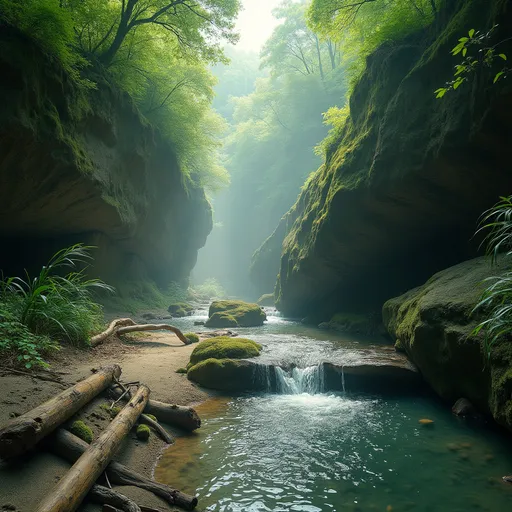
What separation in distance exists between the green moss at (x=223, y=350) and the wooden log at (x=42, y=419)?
3438 mm

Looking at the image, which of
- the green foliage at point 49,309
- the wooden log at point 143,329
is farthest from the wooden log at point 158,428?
the wooden log at point 143,329

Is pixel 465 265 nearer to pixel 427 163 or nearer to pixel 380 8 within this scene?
pixel 427 163

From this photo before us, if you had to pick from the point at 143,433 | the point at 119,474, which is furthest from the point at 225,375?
the point at 119,474

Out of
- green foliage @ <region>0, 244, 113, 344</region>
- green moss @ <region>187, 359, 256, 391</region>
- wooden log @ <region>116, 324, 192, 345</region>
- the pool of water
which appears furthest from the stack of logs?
wooden log @ <region>116, 324, 192, 345</region>

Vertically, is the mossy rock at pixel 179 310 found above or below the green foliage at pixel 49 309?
below

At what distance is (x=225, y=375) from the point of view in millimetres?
7137

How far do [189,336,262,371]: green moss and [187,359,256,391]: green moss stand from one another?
38 cm

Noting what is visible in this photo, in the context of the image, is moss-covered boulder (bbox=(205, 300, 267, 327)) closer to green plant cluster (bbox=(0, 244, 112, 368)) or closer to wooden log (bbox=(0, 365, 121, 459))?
green plant cluster (bbox=(0, 244, 112, 368))

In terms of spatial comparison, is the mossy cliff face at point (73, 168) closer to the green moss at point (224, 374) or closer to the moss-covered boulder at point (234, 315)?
the moss-covered boulder at point (234, 315)

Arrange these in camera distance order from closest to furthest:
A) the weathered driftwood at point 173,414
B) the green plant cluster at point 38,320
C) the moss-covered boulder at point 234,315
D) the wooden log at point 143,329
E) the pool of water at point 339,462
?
the pool of water at point 339,462 < the green plant cluster at point 38,320 < the weathered driftwood at point 173,414 < the wooden log at point 143,329 < the moss-covered boulder at point 234,315

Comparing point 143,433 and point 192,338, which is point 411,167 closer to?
point 192,338

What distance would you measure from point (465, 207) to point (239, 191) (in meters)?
46.8

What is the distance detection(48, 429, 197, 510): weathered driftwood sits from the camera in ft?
10.5

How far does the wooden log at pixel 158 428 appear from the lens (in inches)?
180
